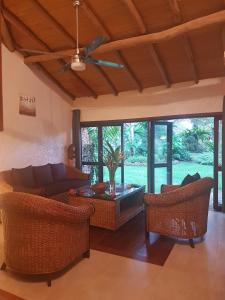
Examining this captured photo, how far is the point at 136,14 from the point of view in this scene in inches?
160

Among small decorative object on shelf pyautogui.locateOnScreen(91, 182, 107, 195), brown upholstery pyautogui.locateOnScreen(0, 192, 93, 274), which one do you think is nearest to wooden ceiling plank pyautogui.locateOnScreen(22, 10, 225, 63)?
small decorative object on shelf pyautogui.locateOnScreen(91, 182, 107, 195)

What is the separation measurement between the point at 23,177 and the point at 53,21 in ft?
10.1

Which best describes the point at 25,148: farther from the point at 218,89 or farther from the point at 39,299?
the point at 218,89

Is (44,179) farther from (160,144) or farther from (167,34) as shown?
(167,34)

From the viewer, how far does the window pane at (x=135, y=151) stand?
9680mm

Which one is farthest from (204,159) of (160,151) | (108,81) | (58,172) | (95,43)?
(95,43)

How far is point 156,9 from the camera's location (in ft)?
13.2

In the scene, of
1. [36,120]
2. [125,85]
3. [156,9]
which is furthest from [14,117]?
[156,9]

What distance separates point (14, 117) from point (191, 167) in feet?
23.7

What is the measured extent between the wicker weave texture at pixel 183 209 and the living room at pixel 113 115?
2.2 inches

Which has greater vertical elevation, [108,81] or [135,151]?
[108,81]

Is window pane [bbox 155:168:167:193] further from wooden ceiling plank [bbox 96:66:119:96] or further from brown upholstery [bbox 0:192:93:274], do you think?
brown upholstery [bbox 0:192:93:274]

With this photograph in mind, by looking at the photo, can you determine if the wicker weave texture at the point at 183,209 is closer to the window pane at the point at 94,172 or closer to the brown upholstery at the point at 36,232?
the brown upholstery at the point at 36,232

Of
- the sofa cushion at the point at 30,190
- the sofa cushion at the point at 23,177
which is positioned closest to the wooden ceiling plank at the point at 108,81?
the sofa cushion at the point at 23,177
